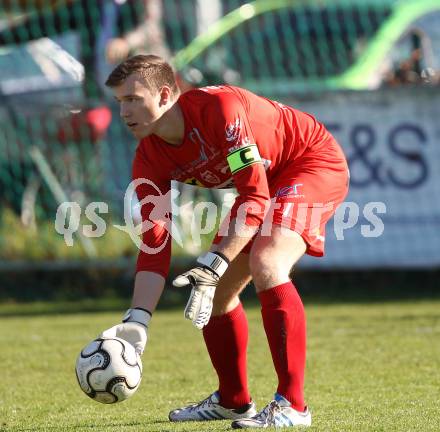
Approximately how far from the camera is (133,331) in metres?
5.06

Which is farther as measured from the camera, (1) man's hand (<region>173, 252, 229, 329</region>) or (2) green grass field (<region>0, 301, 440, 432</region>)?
(2) green grass field (<region>0, 301, 440, 432</region>)

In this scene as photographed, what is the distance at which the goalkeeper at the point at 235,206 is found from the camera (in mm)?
5043

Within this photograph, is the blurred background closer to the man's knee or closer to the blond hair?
the man's knee

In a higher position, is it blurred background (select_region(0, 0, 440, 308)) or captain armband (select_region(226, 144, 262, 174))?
captain armband (select_region(226, 144, 262, 174))

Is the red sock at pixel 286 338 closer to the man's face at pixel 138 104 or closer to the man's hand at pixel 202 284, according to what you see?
the man's hand at pixel 202 284

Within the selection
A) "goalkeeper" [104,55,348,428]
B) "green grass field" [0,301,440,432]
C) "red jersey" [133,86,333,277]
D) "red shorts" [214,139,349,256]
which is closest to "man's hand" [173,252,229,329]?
"goalkeeper" [104,55,348,428]

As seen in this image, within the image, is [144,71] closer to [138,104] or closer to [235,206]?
[138,104]

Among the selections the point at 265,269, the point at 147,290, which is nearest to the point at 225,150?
the point at 265,269

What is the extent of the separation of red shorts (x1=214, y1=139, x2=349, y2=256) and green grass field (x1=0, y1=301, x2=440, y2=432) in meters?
0.85

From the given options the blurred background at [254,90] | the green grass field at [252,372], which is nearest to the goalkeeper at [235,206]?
the green grass field at [252,372]

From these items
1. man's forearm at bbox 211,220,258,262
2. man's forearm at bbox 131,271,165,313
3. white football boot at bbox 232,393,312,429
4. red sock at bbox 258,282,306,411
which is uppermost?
man's forearm at bbox 211,220,258,262

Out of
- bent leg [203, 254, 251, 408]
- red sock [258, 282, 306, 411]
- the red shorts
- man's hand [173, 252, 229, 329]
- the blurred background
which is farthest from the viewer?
the blurred background

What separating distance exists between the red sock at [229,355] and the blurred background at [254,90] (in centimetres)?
470

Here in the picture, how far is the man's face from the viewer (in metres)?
5.14
